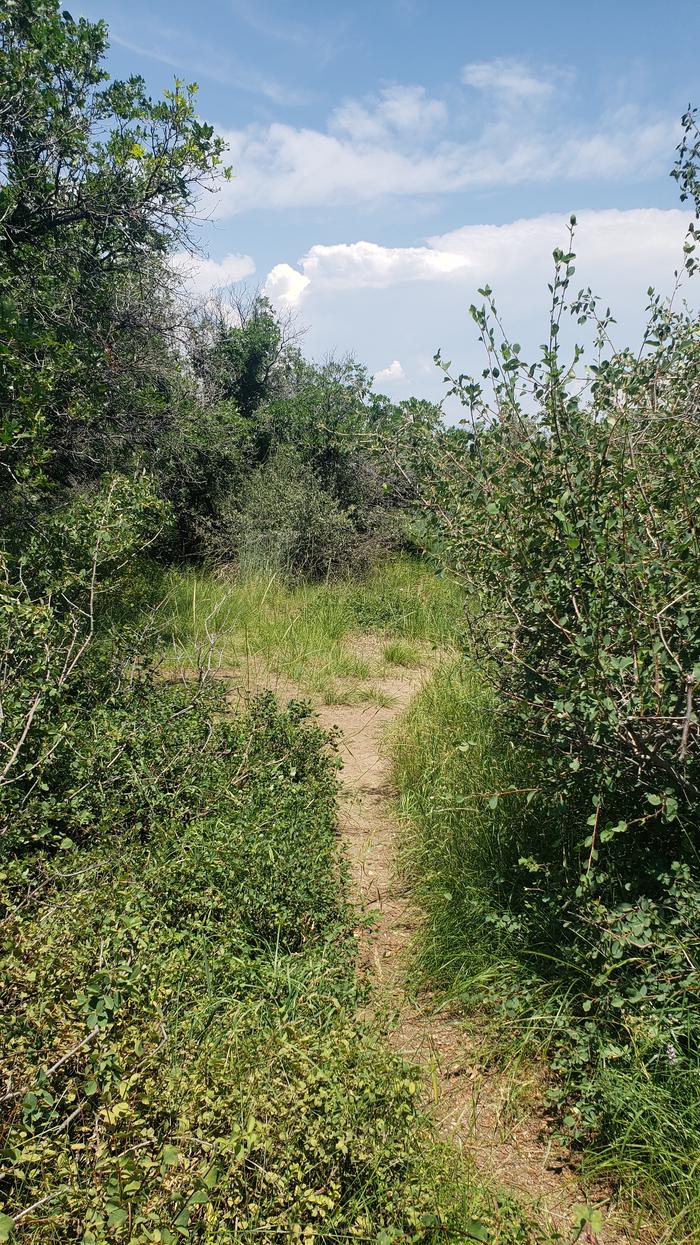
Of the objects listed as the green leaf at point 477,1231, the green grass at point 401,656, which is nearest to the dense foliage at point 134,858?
the green leaf at point 477,1231

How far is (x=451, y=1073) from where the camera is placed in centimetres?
280

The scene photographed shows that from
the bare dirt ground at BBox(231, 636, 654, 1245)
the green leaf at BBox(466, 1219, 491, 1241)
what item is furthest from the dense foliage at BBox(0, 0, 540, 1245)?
the bare dirt ground at BBox(231, 636, 654, 1245)

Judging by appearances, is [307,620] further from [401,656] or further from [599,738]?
[599,738]

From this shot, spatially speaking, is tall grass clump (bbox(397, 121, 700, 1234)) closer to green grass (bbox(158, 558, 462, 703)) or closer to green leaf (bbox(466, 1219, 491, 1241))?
green leaf (bbox(466, 1219, 491, 1241))

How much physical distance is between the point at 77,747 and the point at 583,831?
233 centimetres

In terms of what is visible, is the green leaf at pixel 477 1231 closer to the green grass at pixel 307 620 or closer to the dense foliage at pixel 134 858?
the dense foliage at pixel 134 858

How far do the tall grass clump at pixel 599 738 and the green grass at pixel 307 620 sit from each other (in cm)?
336

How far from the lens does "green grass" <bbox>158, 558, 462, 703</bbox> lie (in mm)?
7102

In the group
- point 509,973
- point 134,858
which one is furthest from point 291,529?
point 509,973

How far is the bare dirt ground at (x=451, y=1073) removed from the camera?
91.2 inches

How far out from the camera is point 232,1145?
1.94 metres

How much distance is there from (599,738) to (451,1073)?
4.11ft

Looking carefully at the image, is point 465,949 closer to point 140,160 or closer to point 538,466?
point 538,466

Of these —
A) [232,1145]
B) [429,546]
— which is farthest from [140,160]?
[232,1145]
